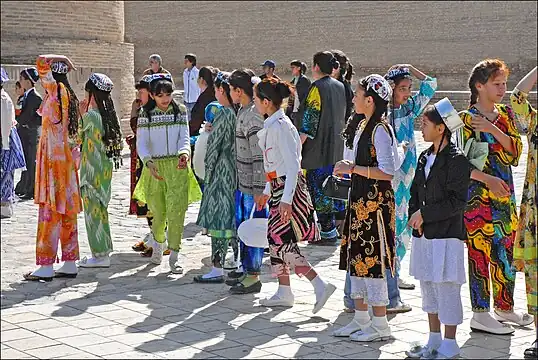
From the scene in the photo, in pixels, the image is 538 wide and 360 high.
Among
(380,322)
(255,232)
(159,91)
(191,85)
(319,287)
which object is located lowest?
(380,322)

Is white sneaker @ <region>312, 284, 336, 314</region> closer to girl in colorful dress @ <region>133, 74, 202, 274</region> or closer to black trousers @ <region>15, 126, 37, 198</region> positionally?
girl in colorful dress @ <region>133, 74, 202, 274</region>

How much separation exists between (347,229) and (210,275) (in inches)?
80.0

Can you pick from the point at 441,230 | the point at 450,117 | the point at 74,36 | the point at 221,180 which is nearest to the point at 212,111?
the point at 221,180

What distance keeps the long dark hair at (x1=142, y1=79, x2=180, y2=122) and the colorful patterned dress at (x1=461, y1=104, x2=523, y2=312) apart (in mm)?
2824

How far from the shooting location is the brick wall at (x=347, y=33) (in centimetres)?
3459

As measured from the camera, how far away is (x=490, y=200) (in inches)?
266

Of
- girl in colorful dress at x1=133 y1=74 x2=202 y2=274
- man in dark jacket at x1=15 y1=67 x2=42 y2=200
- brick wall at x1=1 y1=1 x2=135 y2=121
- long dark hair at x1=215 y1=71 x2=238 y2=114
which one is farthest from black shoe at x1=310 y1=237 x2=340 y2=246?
brick wall at x1=1 y1=1 x2=135 y2=121

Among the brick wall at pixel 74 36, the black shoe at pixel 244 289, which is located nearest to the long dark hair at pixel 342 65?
the black shoe at pixel 244 289

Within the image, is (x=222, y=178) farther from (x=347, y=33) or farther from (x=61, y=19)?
(x=347, y=33)

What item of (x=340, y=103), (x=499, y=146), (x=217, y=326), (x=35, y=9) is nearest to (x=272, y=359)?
(x=217, y=326)

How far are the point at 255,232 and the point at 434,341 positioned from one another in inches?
72.5

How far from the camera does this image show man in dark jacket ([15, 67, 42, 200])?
1366 centimetres

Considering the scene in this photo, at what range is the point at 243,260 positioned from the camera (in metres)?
7.92

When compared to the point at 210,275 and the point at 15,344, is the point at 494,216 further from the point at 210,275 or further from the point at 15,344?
the point at 15,344
